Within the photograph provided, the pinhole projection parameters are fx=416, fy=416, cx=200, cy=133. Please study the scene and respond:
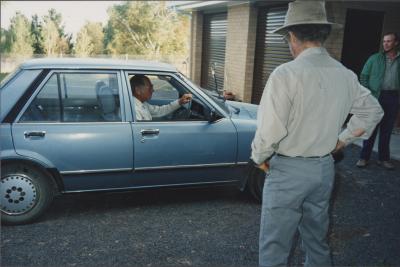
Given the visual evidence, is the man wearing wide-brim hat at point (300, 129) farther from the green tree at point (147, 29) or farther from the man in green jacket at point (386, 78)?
the green tree at point (147, 29)

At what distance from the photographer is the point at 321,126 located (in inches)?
94.5

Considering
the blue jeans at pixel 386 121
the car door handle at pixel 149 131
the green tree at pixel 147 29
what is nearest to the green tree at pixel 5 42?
the green tree at pixel 147 29

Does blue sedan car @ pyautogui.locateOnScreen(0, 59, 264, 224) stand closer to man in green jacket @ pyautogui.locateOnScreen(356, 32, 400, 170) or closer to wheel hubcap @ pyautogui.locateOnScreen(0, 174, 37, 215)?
wheel hubcap @ pyautogui.locateOnScreen(0, 174, 37, 215)

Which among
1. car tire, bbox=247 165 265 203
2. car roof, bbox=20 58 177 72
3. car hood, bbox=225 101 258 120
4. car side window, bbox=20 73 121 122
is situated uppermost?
car roof, bbox=20 58 177 72

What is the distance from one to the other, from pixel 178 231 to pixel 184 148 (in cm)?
86

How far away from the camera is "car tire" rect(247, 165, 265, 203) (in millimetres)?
4672

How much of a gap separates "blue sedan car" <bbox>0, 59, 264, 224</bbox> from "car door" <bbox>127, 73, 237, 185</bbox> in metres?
0.01

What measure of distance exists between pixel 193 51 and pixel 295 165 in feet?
47.0

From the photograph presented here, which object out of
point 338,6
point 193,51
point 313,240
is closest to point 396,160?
point 338,6

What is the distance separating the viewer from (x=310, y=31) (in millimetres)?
2400

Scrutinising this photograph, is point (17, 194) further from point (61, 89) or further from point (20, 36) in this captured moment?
point (20, 36)

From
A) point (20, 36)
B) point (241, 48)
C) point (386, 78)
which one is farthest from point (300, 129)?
point (20, 36)

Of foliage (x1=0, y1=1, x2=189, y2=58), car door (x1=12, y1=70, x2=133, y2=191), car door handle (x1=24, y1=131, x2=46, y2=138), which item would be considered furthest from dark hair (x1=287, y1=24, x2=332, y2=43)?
foliage (x1=0, y1=1, x2=189, y2=58)

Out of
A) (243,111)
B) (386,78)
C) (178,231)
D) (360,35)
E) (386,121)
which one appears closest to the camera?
(178,231)
